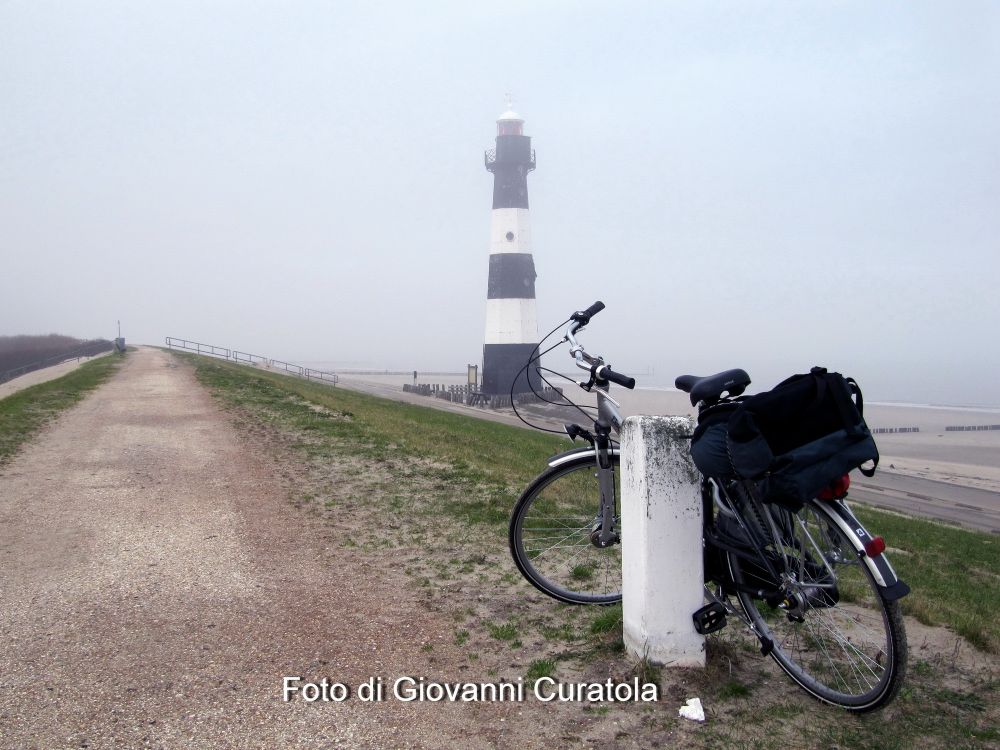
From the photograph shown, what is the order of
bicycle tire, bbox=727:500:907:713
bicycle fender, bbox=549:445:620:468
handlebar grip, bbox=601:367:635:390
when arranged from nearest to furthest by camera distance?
bicycle tire, bbox=727:500:907:713 → handlebar grip, bbox=601:367:635:390 → bicycle fender, bbox=549:445:620:468

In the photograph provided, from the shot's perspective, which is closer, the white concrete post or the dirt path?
the dirt path

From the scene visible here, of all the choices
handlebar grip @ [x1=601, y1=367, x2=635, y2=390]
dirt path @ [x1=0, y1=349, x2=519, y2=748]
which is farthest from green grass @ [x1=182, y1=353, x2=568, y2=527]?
handlebar grip @ [x1=601, y1=367, x2=635, y2=390]

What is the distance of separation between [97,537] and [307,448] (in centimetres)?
446

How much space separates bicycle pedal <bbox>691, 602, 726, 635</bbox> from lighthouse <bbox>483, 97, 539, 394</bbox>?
39.9m

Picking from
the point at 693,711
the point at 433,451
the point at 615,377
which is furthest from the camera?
the point at 433,451

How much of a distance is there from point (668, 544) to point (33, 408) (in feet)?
51.5

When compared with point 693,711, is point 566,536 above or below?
above

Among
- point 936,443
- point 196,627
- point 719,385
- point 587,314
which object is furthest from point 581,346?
point 936,443

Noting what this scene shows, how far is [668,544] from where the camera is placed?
3.65m

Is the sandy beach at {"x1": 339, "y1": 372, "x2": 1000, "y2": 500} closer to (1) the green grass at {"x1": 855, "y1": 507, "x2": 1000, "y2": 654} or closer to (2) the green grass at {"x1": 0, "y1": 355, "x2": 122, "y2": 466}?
(1) the green grass at {"x1": 855, "y1": 507, "x2": 1000, "y2": 654}

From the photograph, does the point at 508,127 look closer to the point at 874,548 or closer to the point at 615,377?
the point at 615,377

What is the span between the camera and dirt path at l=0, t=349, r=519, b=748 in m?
3.24

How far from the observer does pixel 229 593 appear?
4.82 meters

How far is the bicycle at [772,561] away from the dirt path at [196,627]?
1047 mm
